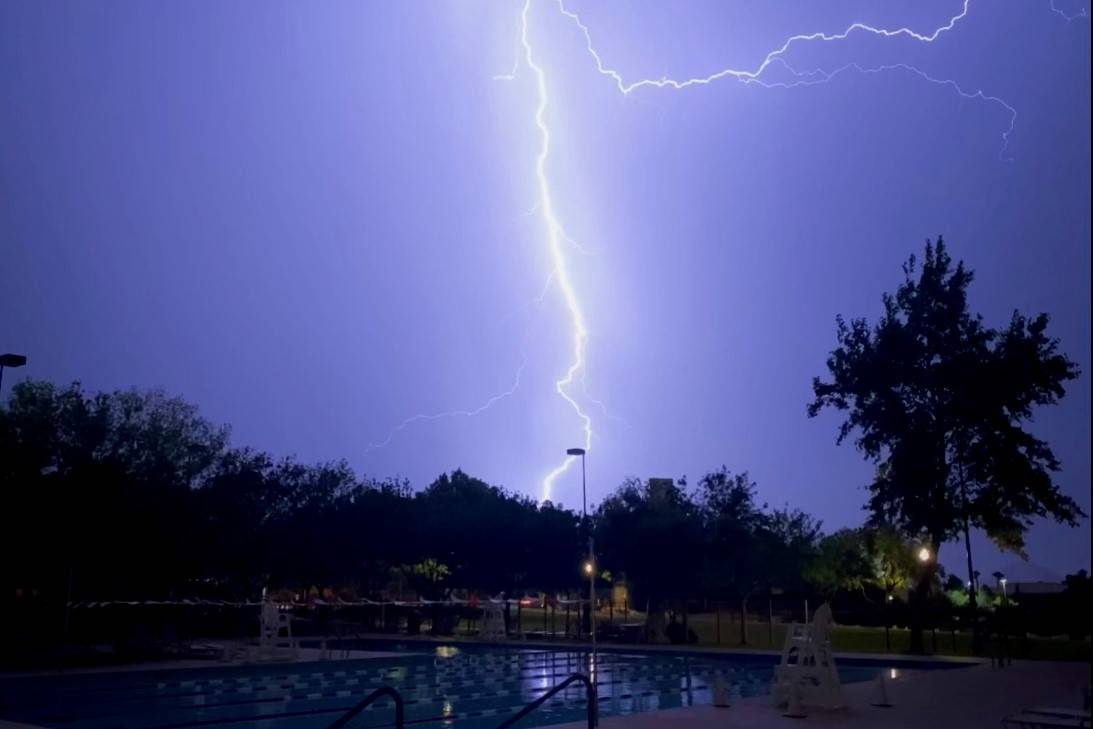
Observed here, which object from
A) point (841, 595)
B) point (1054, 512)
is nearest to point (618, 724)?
point (1054, 512)

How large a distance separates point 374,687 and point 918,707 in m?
11.2

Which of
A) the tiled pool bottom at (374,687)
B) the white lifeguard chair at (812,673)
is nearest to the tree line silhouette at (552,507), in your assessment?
the tiled pool bottom at (374,687)

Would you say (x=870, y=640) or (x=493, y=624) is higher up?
(x=493, y=624)

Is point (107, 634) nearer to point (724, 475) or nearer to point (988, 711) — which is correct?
point (724, 475)

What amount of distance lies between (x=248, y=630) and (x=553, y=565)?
13055 mm

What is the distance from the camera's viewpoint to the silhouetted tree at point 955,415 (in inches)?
1165

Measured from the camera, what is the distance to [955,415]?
98.4ft

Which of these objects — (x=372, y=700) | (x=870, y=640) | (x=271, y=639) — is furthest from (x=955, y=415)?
(x=372, y=700)

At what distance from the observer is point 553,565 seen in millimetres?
44031

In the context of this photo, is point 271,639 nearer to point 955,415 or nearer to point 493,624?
point 493,624

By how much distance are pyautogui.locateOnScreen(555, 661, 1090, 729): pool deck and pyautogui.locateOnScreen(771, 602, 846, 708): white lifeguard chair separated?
0.23m

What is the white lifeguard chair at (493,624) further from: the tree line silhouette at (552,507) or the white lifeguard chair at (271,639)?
the white lifeguard chair at (271,639)

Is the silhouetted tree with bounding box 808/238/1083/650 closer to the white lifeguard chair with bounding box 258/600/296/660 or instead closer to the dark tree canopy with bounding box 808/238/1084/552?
the dark tree canopy with bounding box 808/238/1084/552

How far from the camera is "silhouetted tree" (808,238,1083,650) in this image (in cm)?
2959
